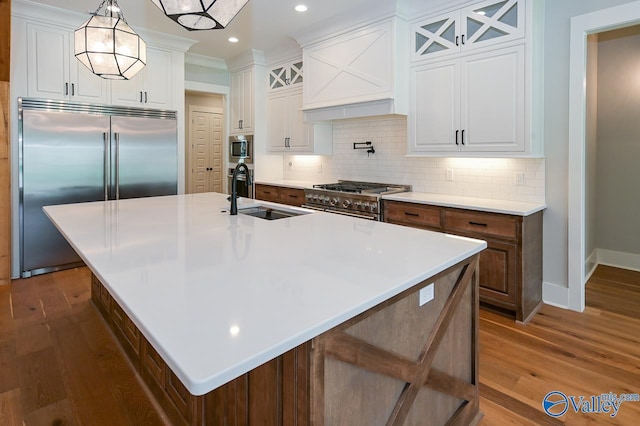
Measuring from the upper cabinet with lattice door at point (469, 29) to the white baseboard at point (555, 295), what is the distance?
2.04 meters

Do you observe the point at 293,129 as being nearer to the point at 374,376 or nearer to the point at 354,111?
the point at 354,111

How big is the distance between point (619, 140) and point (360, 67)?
2932 mm

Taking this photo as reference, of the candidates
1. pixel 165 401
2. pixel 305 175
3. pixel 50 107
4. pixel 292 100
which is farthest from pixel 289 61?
pixel 165 401

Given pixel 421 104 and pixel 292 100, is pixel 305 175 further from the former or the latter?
pixel 421 104

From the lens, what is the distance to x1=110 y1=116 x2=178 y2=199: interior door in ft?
14.6

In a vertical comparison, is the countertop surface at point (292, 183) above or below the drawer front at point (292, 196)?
above

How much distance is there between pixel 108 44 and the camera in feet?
7.93

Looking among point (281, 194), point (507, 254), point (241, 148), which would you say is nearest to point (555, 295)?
point (507, 254)

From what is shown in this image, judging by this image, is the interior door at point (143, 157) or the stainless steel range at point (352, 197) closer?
the stainless steel range at point (352, 197)

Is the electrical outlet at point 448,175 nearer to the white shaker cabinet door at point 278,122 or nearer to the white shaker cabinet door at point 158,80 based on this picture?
the white shaker cabinet door at point 278,122

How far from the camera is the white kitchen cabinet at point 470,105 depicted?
119 inches

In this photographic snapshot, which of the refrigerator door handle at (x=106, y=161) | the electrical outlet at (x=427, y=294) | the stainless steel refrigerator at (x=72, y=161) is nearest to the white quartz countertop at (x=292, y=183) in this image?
the stainless steel refrigerator at (x=72, y=161)

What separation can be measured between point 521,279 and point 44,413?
309 centimetres

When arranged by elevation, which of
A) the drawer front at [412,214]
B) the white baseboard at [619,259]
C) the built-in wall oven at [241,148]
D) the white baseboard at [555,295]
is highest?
the built-in wall oven at [241,148]
